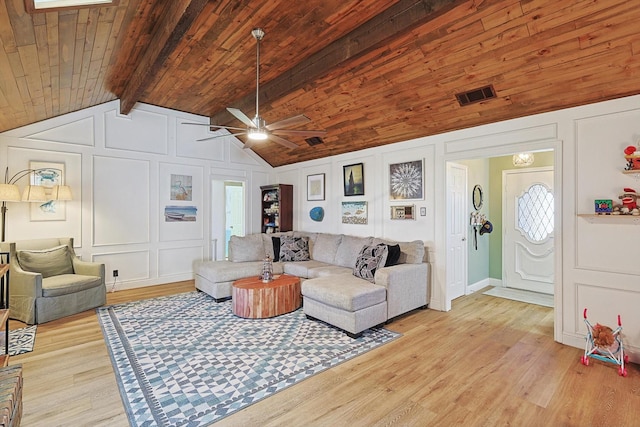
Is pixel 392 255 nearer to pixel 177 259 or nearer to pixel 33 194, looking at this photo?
pixel 177 259

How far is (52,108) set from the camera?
440cm

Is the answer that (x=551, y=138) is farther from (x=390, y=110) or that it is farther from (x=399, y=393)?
(x=399, y=393)

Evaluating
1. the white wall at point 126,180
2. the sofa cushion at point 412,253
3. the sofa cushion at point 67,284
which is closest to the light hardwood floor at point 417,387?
the sofa cushion at point 67,284

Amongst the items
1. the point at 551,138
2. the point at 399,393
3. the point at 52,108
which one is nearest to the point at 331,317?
the point at 399,393

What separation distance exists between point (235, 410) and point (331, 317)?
165cm

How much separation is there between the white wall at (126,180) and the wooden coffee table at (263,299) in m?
2.46

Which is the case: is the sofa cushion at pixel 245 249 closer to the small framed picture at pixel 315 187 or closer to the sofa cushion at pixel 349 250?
the sofa cushion at pixel 349 250

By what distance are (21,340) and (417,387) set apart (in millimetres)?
3987

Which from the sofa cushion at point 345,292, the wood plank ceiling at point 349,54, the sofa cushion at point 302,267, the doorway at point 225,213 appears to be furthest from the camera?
the doorway at point 225,213

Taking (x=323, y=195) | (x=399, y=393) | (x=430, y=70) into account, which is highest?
(x=430, y=70)

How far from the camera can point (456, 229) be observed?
194 inches

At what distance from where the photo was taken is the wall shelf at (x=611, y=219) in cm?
290

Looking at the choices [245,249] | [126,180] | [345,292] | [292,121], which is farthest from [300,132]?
[126,180]

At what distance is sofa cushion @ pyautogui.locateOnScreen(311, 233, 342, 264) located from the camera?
5.46m
